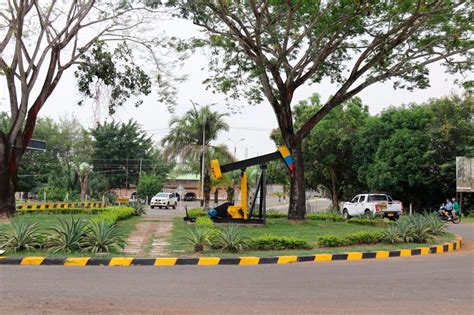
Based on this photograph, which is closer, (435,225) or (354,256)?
(354,256)

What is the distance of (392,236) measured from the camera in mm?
14094

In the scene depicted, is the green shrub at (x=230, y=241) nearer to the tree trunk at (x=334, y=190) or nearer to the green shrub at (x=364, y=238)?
the green shrub at (x=364, y=238)

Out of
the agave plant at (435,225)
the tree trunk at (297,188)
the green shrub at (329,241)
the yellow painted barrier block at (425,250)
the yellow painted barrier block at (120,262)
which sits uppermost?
the tree trunk at (297,188)

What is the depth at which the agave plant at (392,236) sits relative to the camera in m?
14.1

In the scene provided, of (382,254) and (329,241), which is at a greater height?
(329,241)

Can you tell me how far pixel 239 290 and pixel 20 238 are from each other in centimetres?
610

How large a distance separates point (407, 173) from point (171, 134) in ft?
56.6

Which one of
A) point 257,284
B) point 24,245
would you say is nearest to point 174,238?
point 24,245

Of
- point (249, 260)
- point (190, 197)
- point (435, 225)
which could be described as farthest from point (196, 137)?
point (190, 197)

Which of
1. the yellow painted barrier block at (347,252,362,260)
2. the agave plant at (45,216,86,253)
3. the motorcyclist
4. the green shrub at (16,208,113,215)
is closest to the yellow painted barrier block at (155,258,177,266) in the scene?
the agave plant at (45,216,86,253)

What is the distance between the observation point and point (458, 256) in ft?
41.4

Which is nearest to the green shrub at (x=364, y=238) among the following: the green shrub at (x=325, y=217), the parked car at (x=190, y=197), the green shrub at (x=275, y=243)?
the green shrub at (x=275, y=243)

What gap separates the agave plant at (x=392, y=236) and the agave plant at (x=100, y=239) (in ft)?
24.2

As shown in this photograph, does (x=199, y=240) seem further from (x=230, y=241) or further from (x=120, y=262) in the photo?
(x=120, y=262)
